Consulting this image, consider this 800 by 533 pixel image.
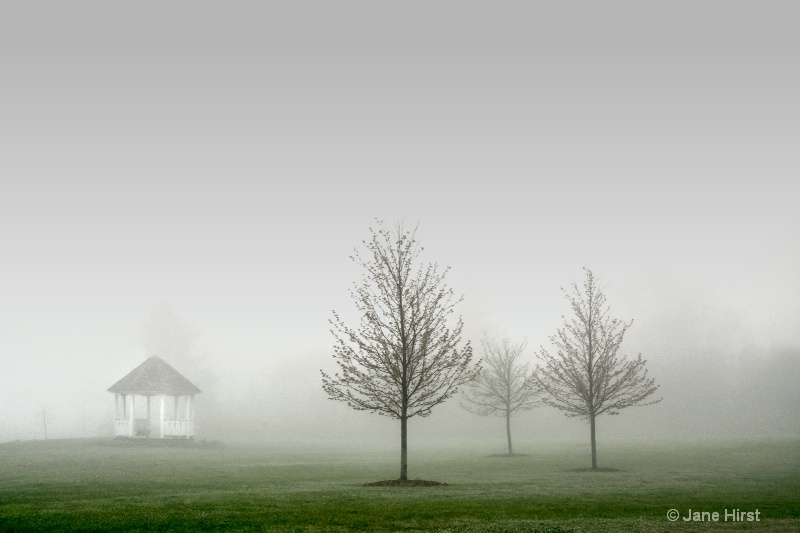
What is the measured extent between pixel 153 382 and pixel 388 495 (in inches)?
1632

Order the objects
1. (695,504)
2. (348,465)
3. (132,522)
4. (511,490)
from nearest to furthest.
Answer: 1. (132,522)
2. (695,504)
3. (511,490)
4. (348,465)

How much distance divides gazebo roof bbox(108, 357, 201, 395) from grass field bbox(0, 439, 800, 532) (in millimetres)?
17208

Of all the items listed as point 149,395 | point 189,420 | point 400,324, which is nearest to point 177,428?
point 189,420

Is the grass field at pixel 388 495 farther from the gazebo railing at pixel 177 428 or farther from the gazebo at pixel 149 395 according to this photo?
the gazebo railing at pixel 177 428

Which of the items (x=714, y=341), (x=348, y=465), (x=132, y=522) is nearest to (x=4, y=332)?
(x=348, y=465)

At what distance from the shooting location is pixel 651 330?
86.1 metres

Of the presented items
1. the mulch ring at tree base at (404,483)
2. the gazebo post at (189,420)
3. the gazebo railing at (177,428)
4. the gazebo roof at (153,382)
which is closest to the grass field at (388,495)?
the mulch ring at tree base at (404,483)

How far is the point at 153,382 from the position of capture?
56750 millimetres

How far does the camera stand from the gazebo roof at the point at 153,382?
55594mm

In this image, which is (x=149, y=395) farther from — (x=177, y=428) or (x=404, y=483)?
(x=404, y=483)

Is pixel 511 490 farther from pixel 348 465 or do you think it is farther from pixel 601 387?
pixel 348 465

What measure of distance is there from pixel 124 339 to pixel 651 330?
3854 inches

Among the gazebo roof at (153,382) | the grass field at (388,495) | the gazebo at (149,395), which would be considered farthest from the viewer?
the gazebo roof at (153,382)

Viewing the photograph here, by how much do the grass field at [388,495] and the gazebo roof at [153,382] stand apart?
17208mm
